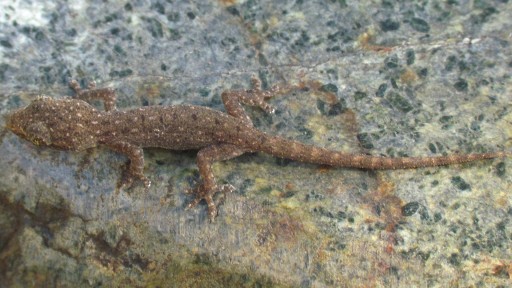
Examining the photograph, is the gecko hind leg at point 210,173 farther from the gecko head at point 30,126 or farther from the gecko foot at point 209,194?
the gecko head at point 30,126

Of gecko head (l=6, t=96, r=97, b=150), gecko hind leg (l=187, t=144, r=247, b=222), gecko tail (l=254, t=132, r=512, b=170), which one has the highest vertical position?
gecko head (l=6, t=96, r=97, b=150)

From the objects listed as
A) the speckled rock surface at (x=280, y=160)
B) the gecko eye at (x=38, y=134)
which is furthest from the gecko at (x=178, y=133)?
the speckled rock surface at (x=280, y=160)

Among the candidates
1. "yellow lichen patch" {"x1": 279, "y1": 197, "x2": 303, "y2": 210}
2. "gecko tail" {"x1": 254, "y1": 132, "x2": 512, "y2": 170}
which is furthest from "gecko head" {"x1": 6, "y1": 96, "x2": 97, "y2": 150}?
"yellow lichen patch" {"x1": 279, "y1": 197, "x2": 303, "y2": 210}

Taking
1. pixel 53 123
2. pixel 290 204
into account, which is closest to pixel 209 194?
pixel 290 204

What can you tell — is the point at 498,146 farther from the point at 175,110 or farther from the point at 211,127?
the point at 175,110

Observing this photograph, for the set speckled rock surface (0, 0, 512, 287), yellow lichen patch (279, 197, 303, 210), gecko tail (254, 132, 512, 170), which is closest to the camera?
speckled rock surface (0, 0, 512, 287)

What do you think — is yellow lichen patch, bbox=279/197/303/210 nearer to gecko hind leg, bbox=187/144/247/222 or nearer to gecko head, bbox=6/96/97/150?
gecko hind leg, bbox=187/144/247/222
